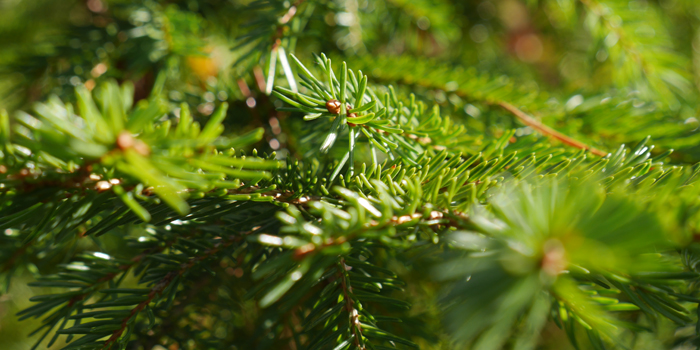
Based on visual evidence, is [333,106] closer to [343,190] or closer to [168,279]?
[343,190]

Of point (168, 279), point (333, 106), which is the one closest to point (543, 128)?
point (333, 106)

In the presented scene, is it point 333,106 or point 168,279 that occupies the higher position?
point 333,106

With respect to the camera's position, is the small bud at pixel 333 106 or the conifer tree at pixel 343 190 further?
the small bud at pixel 333 106

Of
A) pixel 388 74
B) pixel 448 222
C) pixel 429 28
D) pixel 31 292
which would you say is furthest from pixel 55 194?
pixel 31 292

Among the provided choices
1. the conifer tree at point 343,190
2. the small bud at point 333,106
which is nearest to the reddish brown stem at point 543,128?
the conifer tree at point 343,190

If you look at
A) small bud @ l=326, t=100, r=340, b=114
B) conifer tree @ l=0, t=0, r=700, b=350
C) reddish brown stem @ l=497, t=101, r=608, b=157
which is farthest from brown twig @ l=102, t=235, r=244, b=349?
reddish brown stem @ l=497, t=101, r=608, b=157

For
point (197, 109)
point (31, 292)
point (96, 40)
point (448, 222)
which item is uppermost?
point (96, 40)

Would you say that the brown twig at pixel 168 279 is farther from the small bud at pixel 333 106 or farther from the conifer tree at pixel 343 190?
the small bud at pixel 333 106

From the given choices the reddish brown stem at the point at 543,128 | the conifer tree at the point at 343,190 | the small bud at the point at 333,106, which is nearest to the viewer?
the conifer tree at the point at 343,190

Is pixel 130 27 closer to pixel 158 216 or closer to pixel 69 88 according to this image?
pixel 69 88
